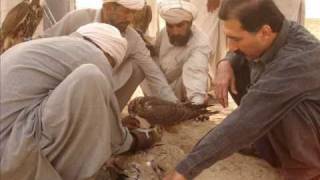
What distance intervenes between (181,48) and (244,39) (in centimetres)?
223

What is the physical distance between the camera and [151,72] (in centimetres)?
469

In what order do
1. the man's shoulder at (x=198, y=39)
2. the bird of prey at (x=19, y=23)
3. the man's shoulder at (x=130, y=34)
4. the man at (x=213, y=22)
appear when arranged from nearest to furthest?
the bird of prey at (x=19, y=23)
the man's shoulder at (x=130, y=34)
the man's shoulder at (x=198, y=39)
the man at (x=213, y=22)

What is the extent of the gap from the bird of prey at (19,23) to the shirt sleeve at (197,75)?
4.42 ft

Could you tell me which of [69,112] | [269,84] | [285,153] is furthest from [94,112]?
[285,153]

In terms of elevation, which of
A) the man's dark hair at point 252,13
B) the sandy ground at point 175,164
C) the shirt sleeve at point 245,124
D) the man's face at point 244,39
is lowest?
the sandy ground at point 175,164

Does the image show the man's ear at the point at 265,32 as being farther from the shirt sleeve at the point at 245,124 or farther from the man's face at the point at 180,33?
the man's face at the point at 180,33

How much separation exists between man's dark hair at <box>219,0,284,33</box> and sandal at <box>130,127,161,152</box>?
3.71 feet

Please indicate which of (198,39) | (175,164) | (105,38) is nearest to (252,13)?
(105,38)

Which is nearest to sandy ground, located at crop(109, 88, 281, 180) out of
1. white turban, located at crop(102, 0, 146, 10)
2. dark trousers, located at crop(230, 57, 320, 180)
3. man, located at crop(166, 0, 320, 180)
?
dark trousers, located at crop(230, 57, 320, 180)

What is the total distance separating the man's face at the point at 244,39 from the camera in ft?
9.59

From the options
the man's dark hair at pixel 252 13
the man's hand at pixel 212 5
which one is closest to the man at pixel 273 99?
the man's dark hair at pixel 252 13

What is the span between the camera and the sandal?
367 centimetres

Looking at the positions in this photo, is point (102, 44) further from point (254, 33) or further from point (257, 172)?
point (257, 172)

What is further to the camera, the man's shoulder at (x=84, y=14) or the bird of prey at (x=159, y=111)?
the man's shoulder at (x=84, y=14)
